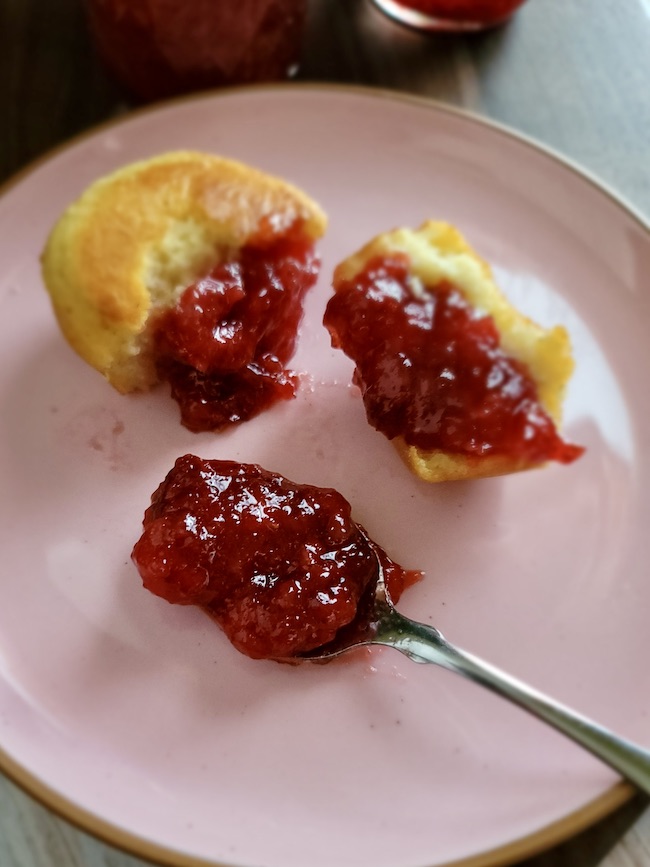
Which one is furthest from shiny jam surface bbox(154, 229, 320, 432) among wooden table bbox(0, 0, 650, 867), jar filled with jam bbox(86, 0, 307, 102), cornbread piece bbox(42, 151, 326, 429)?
wooden table bbox(0, 0, 650, 867)

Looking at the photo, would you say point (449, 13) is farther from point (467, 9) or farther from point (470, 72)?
point (470, 72)

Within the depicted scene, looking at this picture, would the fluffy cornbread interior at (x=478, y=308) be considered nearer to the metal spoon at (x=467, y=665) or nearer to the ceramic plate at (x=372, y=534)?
the ceramic plate at (x=372, y=534)

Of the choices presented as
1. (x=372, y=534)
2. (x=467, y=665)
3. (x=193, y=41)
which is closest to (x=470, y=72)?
(x=193, y=41)

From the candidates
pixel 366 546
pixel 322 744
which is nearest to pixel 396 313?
pixel 366 546

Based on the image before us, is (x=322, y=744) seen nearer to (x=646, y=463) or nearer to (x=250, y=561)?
(x=250, y=561)

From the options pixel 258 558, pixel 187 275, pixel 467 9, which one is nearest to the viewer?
pixel 258 558
